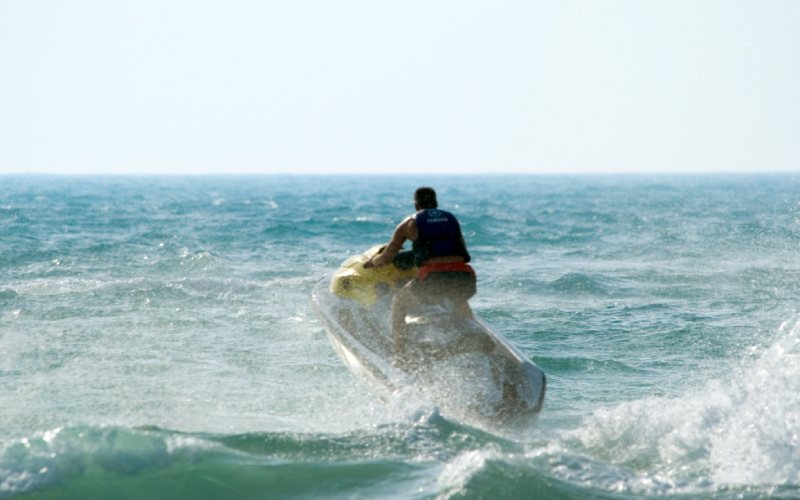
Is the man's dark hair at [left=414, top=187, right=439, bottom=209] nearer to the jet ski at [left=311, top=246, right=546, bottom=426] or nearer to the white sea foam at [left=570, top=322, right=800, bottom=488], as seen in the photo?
the jet ski at [left=311, top=246, right=546, bottom=426]

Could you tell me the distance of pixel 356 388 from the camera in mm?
8547

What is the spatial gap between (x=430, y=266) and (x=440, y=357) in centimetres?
77

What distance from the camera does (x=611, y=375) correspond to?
9.48 metres

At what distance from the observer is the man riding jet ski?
7898 mm

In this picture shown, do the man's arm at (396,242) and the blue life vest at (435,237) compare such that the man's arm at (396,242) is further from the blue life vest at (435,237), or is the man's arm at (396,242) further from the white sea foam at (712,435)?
the white sea foam at (712,435)

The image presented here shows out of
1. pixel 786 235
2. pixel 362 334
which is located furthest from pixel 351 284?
pixel 786 235

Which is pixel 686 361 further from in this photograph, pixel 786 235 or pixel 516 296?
pixel 786 235

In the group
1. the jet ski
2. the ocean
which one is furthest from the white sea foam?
the jet ski

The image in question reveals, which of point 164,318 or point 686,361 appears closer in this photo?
point 686,361

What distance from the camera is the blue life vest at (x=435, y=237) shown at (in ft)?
25.9

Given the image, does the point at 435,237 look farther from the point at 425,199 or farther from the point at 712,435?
the point at 712,435

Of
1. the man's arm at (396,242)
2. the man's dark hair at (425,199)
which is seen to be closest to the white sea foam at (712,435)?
the man's arm at (396,242)

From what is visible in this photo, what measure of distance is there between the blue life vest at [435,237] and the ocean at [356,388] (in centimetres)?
133

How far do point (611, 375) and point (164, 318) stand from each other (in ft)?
19.6
